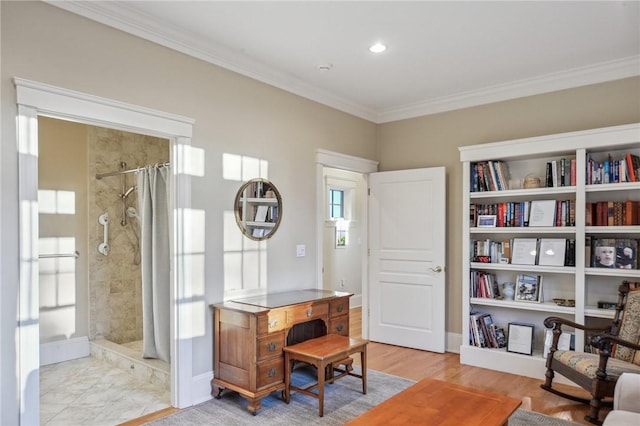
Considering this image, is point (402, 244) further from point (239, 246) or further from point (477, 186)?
→ point (239, 246)

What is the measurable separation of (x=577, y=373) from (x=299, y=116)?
10.3ft

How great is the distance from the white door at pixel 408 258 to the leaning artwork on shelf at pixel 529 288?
75 cm

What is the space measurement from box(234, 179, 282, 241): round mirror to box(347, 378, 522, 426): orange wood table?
183cm

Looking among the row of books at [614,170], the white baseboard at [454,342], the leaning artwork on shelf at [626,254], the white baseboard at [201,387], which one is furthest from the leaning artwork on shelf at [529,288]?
A: the white baseboard at [201,387]

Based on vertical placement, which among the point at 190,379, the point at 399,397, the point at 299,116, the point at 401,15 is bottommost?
the point at 190,379

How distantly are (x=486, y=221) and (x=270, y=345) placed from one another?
8.08 ft

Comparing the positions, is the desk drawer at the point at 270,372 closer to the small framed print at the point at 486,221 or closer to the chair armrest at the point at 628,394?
the chair armrest at the point at 628,394

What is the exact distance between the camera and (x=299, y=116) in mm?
4176

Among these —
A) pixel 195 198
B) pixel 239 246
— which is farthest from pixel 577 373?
pixel 195 198

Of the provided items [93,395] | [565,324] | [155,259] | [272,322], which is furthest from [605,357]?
[93,395]

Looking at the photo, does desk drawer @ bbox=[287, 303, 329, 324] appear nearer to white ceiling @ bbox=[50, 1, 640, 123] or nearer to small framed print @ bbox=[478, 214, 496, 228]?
small framed print @ bbox=[478, 214, 496, 228]

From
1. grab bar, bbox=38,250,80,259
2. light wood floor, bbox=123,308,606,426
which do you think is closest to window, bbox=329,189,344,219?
light wood floor, bbox=123,308,606,426

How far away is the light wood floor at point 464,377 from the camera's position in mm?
3123

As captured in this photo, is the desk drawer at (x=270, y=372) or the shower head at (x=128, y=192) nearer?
the desk drawer at (x=270, y=372)
